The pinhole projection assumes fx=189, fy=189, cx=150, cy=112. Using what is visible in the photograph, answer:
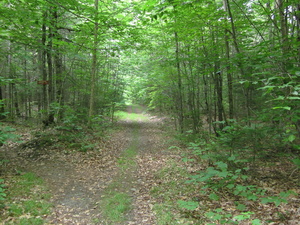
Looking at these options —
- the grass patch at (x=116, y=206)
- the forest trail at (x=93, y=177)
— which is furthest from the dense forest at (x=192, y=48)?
the grass patch at (x=116, y=206)

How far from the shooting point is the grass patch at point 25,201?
13.4ft

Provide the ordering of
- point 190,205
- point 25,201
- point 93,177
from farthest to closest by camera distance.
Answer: point 93,177
point 25,201
point 190,205

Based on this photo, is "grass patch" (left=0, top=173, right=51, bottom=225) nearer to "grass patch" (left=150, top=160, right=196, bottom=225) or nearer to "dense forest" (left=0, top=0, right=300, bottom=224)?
"dense forest" (left=0, top=0, right=300, bottom=224)

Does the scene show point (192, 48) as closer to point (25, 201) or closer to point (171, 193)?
point (171, 193)

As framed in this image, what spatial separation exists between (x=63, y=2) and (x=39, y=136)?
6.22 metres

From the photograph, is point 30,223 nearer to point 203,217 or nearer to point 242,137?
point 203,217

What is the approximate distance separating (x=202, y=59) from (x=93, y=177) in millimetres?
5580

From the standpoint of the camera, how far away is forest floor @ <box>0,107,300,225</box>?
165 inches

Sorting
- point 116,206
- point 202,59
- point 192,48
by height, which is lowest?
point 116,206

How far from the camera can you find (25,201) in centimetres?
471

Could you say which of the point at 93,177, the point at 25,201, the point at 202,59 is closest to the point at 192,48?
the point at 202,59

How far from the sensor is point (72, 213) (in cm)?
453

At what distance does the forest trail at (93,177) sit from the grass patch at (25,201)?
0.24 metres

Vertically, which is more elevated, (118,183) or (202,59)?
(202,59)
